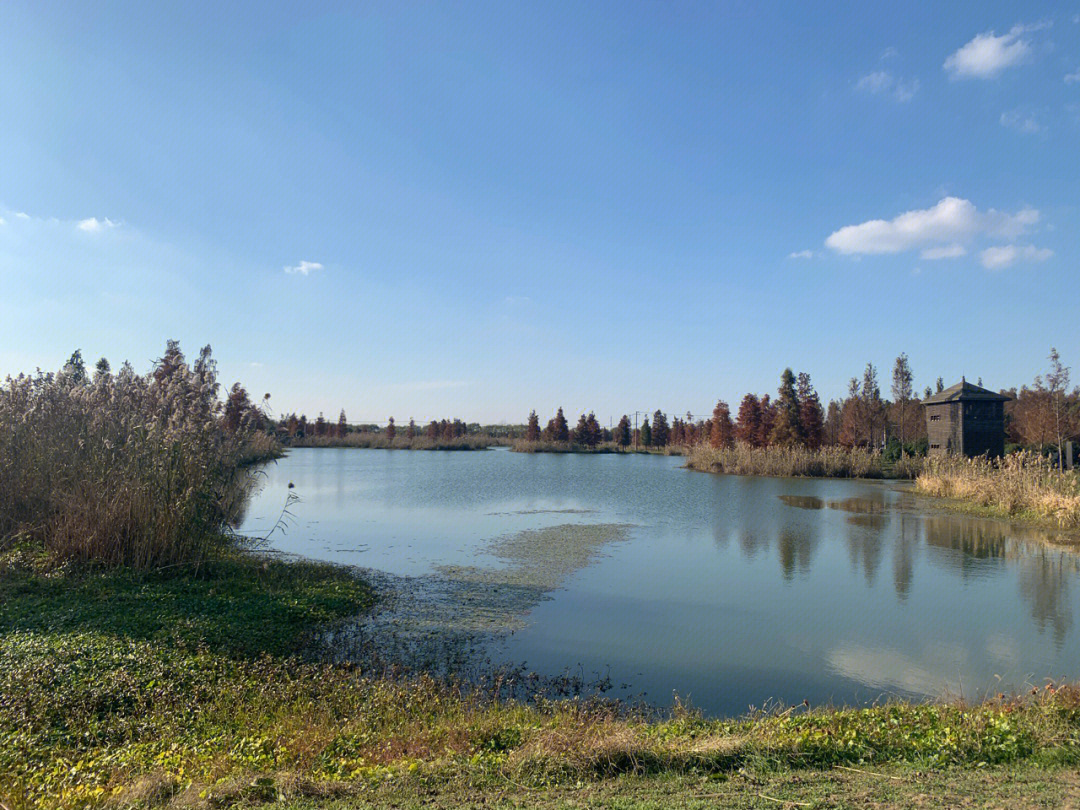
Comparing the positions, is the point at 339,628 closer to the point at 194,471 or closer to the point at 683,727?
the point at 194,471

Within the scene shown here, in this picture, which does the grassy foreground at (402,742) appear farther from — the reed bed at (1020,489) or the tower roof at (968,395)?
the tower roof at (968,395)

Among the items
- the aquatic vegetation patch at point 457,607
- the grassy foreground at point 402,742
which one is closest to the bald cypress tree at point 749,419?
the aquatic vegetation patch at point 457,607

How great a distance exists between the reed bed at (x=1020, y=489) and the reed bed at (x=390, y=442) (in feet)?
152

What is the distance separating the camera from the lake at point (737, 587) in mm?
6273

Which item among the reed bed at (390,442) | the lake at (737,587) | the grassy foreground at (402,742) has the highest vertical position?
the reed bed at (390,442)

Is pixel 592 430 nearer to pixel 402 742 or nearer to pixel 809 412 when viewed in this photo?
pixel 809 412

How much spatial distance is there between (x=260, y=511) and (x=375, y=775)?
16.4 m

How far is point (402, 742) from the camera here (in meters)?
A: 4.07

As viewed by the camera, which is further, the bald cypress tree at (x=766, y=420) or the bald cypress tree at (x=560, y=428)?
the bald cypress tree at (x=560, y=428)

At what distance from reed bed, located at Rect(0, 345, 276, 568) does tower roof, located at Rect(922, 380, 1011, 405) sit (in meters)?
28.5

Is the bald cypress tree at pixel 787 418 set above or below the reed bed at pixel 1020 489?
above

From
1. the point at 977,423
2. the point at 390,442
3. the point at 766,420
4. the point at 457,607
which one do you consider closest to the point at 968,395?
the point at 977,423

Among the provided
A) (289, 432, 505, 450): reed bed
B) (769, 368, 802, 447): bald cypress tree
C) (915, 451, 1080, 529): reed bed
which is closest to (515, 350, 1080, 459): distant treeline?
(769, 368, 802, 447): bald cypress tree

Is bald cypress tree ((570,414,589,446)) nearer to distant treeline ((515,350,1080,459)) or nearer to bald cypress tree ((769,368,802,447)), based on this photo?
distant treeline ((515,350,1080,459))
